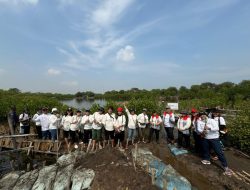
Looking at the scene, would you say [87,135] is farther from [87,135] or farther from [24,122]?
[24,122]

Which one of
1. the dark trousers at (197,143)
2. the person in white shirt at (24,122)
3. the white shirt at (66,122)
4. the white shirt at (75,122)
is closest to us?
the dark trousers at (197,143)

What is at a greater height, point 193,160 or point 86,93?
point 86,93

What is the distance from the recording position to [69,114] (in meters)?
10.6

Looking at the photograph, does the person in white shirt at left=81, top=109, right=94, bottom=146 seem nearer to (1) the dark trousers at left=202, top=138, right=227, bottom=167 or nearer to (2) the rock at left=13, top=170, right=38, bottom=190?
(2) the rock at left=13, top=170, right=38, bottom=190

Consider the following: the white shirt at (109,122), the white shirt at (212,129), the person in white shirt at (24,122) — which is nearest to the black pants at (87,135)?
the white shirt at (109,122)

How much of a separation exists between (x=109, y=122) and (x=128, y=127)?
1.07 metres

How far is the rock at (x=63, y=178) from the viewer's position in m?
6.15

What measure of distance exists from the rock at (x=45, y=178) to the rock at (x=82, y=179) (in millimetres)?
810

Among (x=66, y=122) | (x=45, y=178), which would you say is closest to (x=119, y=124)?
(x=66, y=122)

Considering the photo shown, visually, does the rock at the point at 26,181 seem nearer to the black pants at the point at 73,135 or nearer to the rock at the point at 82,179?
the rock at the point at 82,179

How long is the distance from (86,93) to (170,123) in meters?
90.4

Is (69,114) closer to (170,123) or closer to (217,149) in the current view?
(170,123)

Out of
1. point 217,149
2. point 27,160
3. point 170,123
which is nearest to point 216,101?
point 170,123

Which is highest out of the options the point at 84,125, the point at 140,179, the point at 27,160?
the point at 84,125
